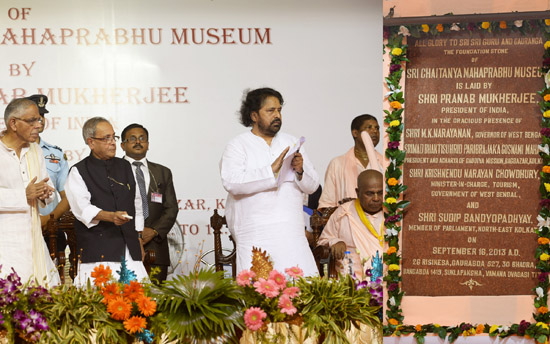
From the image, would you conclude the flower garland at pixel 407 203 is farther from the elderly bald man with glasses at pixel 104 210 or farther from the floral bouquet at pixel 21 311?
the floral bouquet at pixel 21 311

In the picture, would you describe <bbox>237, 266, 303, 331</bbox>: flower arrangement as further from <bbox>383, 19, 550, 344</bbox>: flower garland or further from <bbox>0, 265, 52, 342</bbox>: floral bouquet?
<bbox>0, 265, 52, 342</bbox>: floral bouquet

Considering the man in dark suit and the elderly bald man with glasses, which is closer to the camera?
the elderly bald man with glasses

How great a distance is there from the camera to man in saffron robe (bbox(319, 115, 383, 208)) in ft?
17.5

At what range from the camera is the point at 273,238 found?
16.5 feet

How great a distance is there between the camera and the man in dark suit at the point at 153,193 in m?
5.27

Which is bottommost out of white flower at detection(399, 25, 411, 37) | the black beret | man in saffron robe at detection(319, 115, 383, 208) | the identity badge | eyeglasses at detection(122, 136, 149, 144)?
the identity badge

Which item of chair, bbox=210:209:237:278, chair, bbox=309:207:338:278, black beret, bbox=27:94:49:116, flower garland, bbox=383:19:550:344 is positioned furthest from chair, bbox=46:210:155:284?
flower garland, bbox=383:19:550:344

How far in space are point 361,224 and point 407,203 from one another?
1004 millimetres

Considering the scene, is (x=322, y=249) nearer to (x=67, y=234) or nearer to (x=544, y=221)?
(x=544, y=221)

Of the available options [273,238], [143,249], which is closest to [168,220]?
[143,249]

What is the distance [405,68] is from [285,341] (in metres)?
1.86

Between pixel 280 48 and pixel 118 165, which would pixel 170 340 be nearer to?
pixel 118 165

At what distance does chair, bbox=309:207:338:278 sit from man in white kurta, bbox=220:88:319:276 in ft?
0.43

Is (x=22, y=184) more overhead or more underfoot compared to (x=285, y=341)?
more overhead
